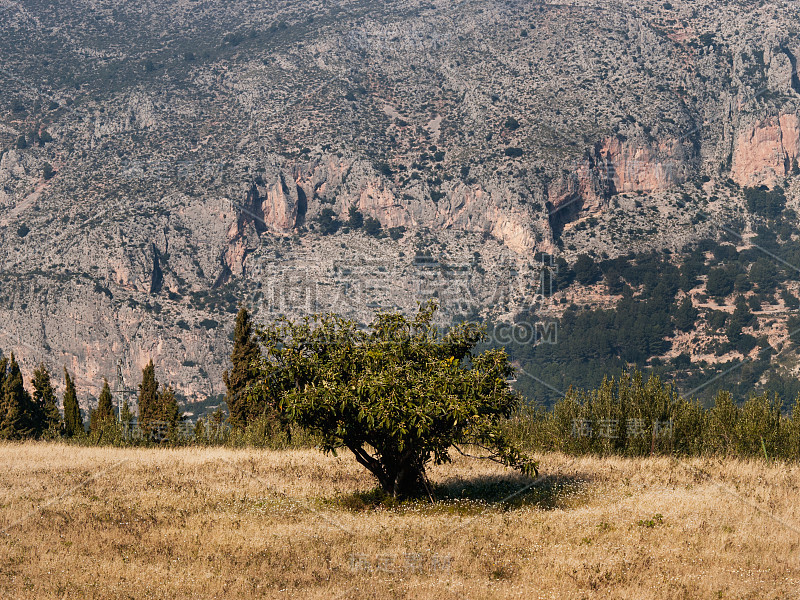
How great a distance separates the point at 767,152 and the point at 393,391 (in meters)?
177

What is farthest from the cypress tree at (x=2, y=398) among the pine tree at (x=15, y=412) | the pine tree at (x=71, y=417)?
the pine tree at (x=71, y=417)

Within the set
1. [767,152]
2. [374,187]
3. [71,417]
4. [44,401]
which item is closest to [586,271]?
[374,187]

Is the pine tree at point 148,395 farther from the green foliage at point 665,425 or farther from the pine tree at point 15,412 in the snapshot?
the green foliage at point 665,425

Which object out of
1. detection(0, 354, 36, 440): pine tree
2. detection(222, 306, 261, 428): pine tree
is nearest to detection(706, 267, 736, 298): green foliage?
detection(222, 306, 261, 428): pine tree

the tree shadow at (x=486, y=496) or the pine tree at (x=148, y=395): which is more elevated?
the pine tree at (x=148, y=395)

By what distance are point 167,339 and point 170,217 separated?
88.3 ft

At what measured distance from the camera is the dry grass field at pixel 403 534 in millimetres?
12719

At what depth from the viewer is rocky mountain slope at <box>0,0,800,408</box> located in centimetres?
14912

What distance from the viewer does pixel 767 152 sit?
174125 mm

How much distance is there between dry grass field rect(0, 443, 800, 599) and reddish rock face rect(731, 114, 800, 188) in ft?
549

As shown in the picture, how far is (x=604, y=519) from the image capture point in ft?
53.7

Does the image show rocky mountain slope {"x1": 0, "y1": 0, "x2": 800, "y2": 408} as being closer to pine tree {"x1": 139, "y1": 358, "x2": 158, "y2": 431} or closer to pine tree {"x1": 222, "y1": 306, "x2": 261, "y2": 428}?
pine tree {"x1": 139, "y1": 358, "x2": 158, "y2": 431}

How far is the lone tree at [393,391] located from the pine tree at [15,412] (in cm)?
2854

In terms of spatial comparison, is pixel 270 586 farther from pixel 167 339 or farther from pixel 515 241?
pixel 515 241
